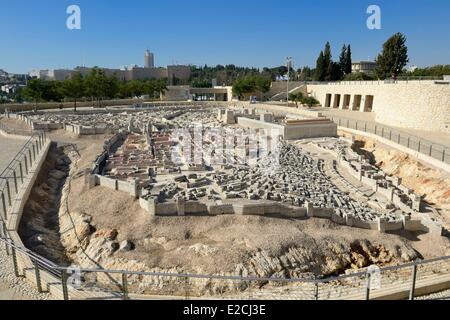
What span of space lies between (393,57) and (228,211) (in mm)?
44716

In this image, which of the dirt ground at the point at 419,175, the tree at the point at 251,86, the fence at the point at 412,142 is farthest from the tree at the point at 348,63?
the dirt ground at the point at 419,175

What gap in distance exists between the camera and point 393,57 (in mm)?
50438

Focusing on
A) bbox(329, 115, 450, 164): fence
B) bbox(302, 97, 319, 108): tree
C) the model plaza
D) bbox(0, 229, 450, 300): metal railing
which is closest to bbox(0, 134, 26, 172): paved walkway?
the model plaza

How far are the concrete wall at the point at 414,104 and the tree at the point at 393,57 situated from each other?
1025cm

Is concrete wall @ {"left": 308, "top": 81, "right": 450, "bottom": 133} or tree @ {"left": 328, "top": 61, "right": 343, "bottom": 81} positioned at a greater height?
tree @ {"left": 328, "top": 61, "right": 343, "bottom": 81}

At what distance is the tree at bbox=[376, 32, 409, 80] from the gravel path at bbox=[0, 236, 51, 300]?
165ft

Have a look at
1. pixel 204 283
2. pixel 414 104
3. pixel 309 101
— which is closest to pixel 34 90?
pixel 309 101

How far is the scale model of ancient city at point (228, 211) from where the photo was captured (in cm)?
925

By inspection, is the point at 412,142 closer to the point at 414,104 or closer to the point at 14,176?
the point at 414,104

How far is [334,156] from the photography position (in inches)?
1000

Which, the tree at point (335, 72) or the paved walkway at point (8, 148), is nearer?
the paved walkway at point (8, 148)

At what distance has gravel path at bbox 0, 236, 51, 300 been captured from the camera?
7551 mm

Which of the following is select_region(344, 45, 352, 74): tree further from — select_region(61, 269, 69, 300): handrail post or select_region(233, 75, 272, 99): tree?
select_region(61, 269, 69, 300): handrail post

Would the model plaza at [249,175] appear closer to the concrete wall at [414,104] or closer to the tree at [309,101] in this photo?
the concrete wall at [414,104]
